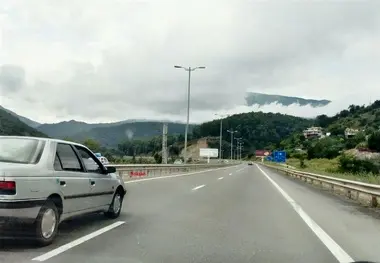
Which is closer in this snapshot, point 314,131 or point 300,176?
point 300,176

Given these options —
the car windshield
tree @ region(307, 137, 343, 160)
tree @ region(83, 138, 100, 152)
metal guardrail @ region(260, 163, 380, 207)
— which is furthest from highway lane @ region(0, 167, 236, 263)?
tree @ region(307, 137, 343, 160)

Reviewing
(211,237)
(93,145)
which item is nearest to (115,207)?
(211,237)

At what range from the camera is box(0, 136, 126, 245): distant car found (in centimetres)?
620

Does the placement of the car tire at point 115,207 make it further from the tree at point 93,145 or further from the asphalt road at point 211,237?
the tree at point 93,145

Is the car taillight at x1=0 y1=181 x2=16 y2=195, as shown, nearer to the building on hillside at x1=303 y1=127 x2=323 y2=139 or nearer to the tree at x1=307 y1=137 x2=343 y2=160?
the tree at x1=307 y1=137 x2=343 y2=160

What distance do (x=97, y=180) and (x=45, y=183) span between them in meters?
2.00

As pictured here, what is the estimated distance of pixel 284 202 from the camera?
15172mm

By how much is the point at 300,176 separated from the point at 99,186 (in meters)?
29.2

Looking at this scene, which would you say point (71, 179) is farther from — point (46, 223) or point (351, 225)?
point (351, 225)

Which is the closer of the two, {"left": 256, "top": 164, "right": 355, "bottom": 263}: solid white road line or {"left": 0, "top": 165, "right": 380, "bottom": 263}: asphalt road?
{"left": 0, "top": 165, "right": 380, "bottom": 263}: asphalt road

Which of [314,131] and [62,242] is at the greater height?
[314,131]

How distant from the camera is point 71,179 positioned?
749 cm

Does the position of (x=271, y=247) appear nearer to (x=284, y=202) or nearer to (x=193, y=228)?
(x=193, y=228)

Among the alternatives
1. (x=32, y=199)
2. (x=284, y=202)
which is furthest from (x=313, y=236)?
(x=284, y=202)
